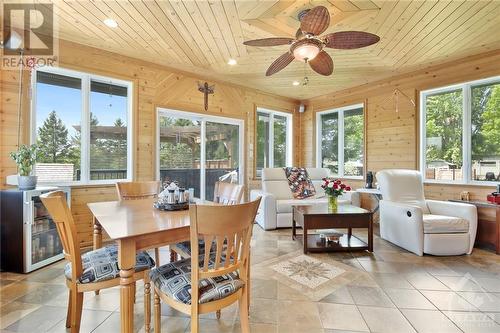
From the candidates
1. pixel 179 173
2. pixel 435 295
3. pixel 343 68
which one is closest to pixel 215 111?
pixel 179 173

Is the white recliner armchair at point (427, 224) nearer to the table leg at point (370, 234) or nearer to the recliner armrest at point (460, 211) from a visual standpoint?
the recliner armrest at point (460, 211)

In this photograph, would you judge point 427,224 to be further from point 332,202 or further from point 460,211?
point 332,202

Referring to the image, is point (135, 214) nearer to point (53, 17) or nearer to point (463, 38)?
point (53, 17)

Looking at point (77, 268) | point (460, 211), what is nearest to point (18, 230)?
point (77, 268)

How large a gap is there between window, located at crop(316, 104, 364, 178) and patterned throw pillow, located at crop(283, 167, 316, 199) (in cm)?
102

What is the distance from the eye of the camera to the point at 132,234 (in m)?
1.33

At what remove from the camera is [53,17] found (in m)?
2.74

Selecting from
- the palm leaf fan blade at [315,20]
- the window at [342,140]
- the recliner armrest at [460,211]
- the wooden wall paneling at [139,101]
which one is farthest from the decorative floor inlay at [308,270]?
the window at [342,140]

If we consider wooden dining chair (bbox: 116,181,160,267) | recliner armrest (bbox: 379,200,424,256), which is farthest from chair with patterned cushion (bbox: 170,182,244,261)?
recliner armrest (bbox: 379,200,424,256)

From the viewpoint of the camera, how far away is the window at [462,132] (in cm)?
373

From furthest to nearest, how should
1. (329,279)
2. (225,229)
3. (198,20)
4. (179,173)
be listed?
(179,173) → (198,20) → (329,279) → (225,229)

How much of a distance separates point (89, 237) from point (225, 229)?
122 inches

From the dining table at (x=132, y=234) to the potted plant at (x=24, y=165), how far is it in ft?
4.90

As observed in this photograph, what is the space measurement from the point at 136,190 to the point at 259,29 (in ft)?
7.33
